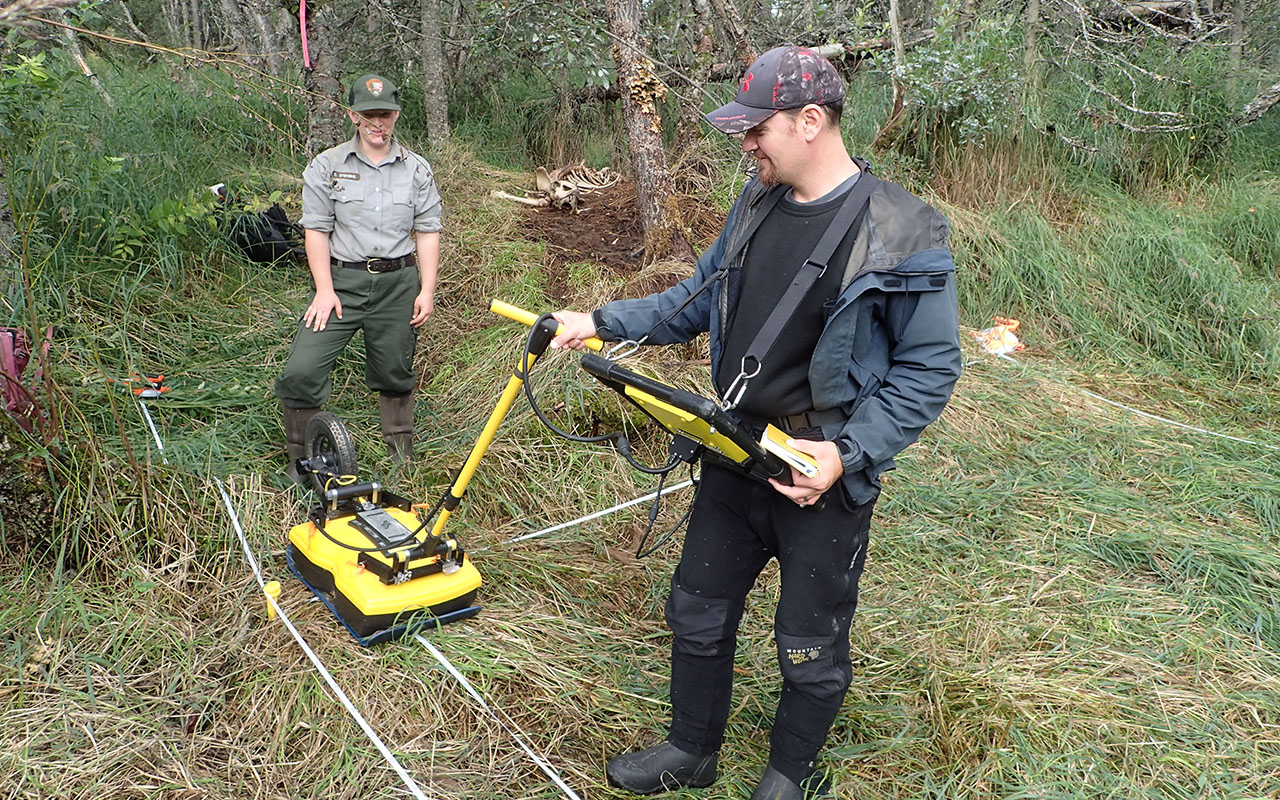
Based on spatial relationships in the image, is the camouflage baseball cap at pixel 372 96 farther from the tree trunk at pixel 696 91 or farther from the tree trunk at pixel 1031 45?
the tree trunk at pixel 1031 45

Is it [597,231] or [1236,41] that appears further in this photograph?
[1236,41]

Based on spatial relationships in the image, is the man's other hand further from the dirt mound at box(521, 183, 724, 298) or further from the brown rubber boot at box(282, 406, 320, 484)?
the dirt mound at box(521, 183, 724, 298)

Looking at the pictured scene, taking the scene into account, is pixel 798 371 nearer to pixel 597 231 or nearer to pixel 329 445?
pixel 329 445

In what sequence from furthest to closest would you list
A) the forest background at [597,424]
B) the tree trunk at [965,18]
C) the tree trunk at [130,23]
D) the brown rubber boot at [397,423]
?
1. the tree trunk at [965,18]
2. the brown rubber boot at [397,423]
3. the tree trunk at [130,23]
4. the forest background at [597,424]

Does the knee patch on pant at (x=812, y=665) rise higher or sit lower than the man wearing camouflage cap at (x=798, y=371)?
lower

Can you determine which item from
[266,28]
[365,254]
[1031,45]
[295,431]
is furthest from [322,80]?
[1031,45]

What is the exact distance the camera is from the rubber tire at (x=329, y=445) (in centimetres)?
382

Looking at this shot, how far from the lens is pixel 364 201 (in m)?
4.21

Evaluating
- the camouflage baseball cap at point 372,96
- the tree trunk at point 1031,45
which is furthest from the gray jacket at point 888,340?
the tree trunk at point 1031,45

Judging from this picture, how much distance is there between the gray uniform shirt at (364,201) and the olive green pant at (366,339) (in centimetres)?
12

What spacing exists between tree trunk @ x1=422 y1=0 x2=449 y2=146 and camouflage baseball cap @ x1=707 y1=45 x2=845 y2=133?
504cm

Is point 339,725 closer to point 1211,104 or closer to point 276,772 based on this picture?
point 276,772

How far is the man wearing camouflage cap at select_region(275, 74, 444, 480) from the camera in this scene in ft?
13.7

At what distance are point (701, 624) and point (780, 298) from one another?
3.10 feet
